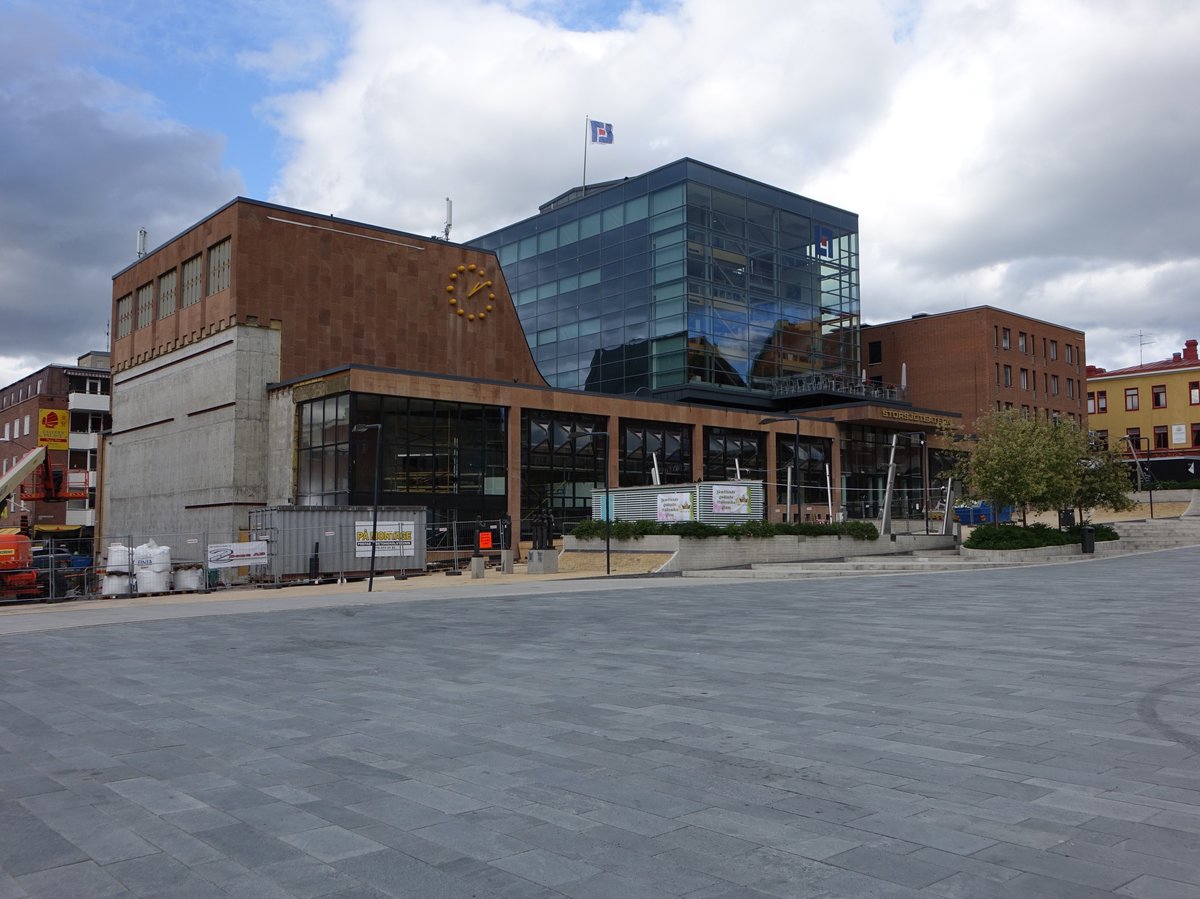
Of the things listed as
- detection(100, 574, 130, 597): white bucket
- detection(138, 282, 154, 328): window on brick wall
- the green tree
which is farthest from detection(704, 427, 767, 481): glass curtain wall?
detection(138, 282, 154, 328): window on brick wall

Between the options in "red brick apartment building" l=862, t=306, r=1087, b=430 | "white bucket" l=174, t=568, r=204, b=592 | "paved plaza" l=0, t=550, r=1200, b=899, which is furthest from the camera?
"red brick apartment building" l=862, t=306, r=1087, b=430

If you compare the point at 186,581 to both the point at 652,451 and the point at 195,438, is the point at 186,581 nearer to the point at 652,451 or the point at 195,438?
the point at 195,438

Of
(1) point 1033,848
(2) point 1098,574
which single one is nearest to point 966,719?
(1) point 1033,848

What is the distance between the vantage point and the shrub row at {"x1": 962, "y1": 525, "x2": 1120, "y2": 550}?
4175 centimetres

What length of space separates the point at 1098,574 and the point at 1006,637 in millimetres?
18484

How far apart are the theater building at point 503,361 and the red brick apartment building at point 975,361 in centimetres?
1261

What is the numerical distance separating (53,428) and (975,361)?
81493 mm

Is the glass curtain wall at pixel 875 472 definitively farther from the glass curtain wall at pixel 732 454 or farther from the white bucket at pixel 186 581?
the white bucket at pixel 186 581

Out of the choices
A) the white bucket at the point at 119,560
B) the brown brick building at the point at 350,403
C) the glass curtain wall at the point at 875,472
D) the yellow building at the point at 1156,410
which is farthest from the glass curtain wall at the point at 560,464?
the yellow building at the point at 1156,410

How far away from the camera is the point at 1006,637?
49.0 ft

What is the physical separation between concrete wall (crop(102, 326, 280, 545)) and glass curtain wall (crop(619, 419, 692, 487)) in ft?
72.2

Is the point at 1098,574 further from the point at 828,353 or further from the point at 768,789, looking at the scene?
the point at 828,353

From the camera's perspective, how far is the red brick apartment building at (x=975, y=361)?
279ft

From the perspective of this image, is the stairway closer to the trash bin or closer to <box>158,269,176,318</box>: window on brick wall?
the trash bin
